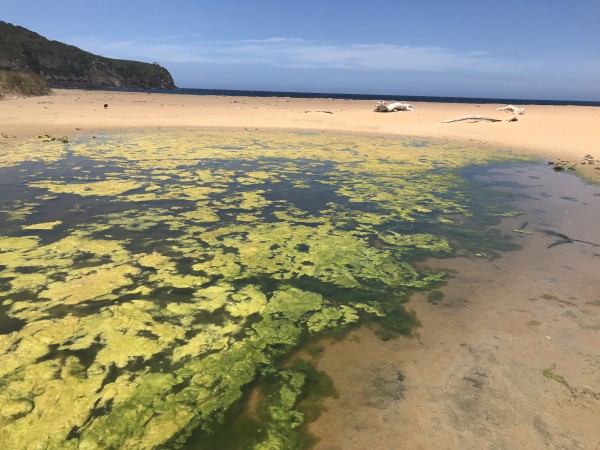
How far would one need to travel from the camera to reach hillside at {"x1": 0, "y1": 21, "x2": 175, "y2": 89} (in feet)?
224

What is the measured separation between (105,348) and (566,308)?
4159 millimetres

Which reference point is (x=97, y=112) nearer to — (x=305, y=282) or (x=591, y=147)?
(x=305, y=282)

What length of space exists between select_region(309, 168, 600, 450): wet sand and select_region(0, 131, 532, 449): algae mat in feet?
0.93

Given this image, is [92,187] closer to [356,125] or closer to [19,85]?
[356,125]

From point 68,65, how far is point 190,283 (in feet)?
329

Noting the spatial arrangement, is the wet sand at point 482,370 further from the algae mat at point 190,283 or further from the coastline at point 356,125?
the coastline at point 356,125

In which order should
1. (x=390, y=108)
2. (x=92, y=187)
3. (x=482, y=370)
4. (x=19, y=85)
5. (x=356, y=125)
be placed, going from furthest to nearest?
(x=390, y=108) → (x=19, y=85) → (x=356, y=125) → (x=92, y=187) → (x=482, y=370)

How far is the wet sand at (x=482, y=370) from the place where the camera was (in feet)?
7.64

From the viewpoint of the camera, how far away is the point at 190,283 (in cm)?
403

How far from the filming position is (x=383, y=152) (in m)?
13.4

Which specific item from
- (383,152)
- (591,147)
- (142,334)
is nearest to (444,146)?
(383,152)

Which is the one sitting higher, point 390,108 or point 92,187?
point 92,187

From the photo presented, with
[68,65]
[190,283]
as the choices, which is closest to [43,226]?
[190,283]

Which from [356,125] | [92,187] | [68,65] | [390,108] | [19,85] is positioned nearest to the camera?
[92,187]
